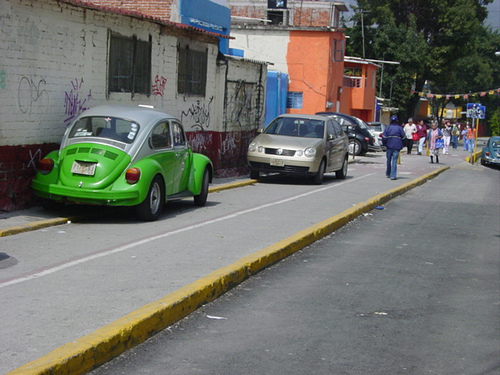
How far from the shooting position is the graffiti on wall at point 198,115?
17.9 meters

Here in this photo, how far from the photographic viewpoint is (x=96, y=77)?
13.8 m

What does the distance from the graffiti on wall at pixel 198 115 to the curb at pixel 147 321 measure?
8.40 meters

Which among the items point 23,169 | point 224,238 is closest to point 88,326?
point 224,238

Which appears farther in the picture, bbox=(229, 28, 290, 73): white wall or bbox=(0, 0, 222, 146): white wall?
bbox=(229, 28, 290, 73): white wall

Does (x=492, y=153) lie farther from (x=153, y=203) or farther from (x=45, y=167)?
(x=45, y=167)

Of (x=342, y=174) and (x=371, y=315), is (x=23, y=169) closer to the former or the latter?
(x=371, y=315)

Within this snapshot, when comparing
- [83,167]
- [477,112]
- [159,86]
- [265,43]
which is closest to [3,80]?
[83,167]

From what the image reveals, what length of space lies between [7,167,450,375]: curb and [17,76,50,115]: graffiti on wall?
4689 mm

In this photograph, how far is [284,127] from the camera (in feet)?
67.1

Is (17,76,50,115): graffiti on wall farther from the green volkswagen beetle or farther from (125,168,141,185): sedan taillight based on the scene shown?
(125,168,141,185): sedan taillight

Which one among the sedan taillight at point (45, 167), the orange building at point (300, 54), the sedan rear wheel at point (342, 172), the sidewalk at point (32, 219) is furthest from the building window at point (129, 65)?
the orange building at point (300, 54)

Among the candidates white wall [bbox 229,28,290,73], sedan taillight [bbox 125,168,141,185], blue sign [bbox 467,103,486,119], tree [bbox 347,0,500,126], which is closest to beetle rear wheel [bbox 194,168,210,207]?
sedan taillight [bbox 125,168,141,185]

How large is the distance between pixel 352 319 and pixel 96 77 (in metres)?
8.42

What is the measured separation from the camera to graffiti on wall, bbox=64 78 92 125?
42.0ft
